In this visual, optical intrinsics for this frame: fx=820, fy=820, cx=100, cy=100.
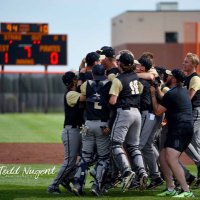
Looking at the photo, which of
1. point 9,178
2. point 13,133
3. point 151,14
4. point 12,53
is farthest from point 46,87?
point 9,178

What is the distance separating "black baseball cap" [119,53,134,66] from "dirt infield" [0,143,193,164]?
17.8ft

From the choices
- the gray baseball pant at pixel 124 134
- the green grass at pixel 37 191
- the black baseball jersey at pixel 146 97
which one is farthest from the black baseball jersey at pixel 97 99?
the green grass at pixel 37 191

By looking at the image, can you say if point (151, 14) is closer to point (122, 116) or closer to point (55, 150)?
point (55, 150)

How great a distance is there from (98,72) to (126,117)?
0.75m

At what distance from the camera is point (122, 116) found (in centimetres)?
1152

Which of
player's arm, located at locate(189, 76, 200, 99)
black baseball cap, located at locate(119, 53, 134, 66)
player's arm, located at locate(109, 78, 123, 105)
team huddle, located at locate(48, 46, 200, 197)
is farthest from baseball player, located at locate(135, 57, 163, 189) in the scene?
player's arm, located at locate(189, 76, 200, 99)

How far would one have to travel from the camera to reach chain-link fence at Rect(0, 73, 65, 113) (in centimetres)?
4081

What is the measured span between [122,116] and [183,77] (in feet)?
3.39

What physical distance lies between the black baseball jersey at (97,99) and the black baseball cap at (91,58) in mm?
409

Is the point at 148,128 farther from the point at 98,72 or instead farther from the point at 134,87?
the point at 98,72

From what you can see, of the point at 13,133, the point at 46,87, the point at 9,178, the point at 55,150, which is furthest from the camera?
the point at 46,87

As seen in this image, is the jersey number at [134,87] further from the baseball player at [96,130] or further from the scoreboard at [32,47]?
the scoreboard at [32,47]

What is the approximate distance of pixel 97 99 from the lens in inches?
457

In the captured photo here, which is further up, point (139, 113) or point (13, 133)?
point (139, 113)
